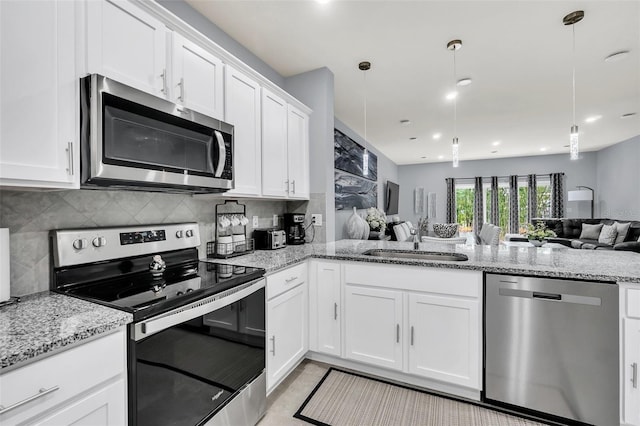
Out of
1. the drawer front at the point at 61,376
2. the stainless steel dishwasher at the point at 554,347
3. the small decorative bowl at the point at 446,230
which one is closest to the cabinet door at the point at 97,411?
the drawer front at the point at 61,376

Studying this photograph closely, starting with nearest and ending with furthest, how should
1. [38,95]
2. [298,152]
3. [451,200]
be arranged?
[38,95]
[298,152]
[451,200]

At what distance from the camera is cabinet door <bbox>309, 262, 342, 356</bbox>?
2.20 metres

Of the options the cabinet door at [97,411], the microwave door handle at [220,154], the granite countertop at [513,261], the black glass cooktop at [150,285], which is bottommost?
the cabinet door at [97,411]

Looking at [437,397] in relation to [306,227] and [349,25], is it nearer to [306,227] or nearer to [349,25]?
[306,227]

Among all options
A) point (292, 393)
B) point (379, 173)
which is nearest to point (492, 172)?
point (379, 173)

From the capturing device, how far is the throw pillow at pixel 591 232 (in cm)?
612

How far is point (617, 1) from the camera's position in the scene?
202cm

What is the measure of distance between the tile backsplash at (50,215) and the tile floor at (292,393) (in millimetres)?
1318

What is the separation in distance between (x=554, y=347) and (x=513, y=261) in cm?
50

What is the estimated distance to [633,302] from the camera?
1.46 metres

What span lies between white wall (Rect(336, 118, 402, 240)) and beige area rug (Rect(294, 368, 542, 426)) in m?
1.94

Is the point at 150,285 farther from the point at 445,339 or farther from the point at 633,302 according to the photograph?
the point at 633,302

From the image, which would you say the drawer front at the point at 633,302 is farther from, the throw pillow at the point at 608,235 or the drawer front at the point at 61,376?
the throw pillow at the point at 608,235

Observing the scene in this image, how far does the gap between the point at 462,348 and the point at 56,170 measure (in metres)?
2.25
